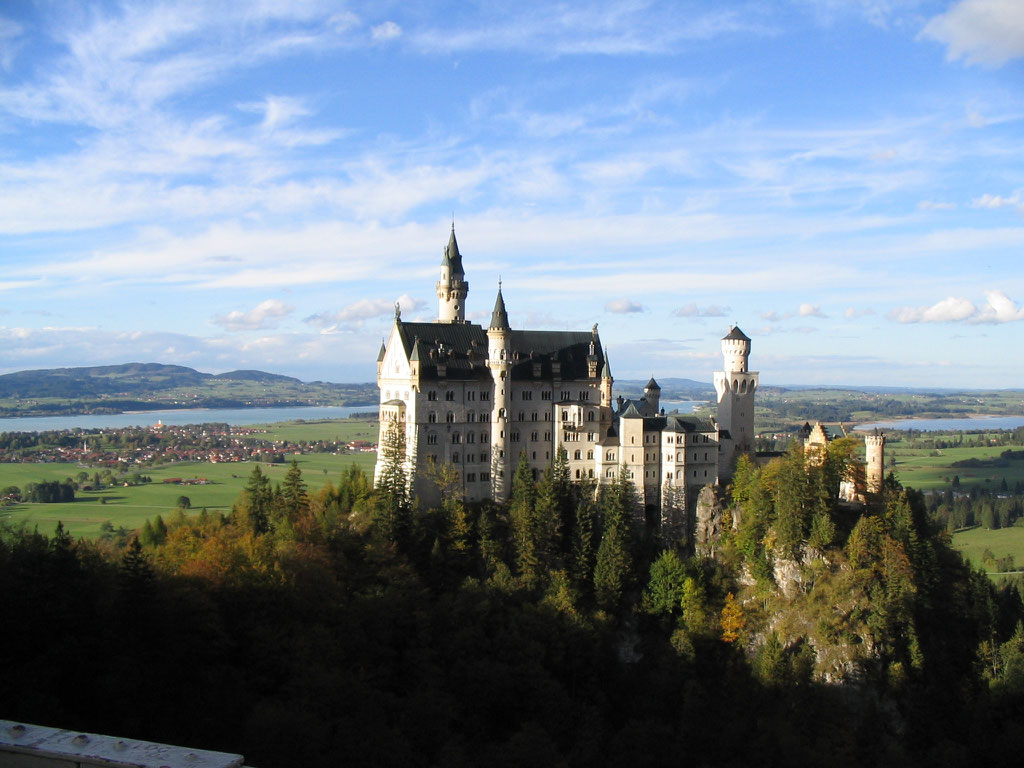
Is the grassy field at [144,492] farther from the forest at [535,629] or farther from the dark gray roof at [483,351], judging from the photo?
the forest at [535,629]

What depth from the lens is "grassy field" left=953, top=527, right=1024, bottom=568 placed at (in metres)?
135

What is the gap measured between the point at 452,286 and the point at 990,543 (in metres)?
110

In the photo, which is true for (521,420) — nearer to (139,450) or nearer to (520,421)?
(520,421)

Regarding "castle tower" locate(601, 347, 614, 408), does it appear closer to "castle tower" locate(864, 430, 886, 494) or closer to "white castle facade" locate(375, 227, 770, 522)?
"white castle facade" locate(375, 227, 770, 522)

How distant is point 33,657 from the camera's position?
47.1 m

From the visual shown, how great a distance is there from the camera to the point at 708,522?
7300 cm

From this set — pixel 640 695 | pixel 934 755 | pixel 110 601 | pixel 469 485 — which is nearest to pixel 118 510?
pixel 469 485

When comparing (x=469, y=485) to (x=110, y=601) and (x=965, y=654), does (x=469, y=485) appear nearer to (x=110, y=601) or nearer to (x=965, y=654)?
(x=110, y=601)

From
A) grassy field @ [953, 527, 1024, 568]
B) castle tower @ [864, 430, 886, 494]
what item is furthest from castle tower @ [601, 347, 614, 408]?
grassy field @ [953, 527, 1024, 568]

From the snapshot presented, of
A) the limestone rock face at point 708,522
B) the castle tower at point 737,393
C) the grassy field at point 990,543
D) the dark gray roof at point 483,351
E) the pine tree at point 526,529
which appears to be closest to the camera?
the pine tree at point 526,529

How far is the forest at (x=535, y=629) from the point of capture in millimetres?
48469

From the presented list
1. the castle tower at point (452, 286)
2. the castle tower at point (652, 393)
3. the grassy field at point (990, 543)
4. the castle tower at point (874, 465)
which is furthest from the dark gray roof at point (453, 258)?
the grassy field at point (990, 543)

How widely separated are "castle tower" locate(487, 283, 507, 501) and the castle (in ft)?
0.27

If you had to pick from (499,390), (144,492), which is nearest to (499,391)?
(499,390)
